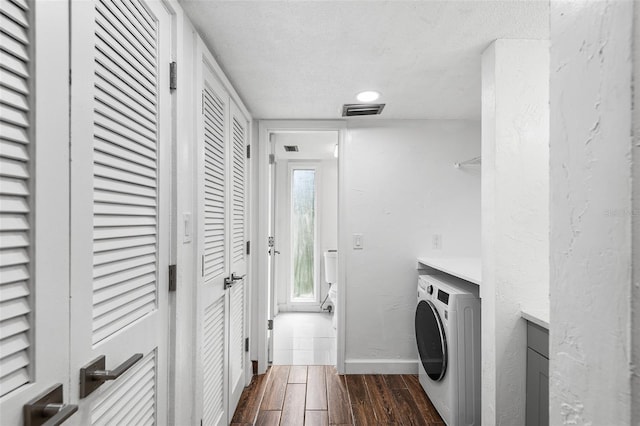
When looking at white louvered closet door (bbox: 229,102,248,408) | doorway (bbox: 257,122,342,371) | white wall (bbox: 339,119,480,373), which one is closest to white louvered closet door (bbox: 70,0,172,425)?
white louvered closet door (bbox: 229,102,248,408)

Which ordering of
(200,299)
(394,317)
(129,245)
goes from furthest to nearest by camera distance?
1. (394,317)
2. (200,299)
3. (129,245)

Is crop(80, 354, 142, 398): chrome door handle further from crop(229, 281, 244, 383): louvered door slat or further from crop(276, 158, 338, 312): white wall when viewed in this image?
crop(276, 158, 338, 312): white wall

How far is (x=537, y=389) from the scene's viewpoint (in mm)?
1527

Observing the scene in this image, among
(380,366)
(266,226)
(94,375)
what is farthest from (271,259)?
(94,375)

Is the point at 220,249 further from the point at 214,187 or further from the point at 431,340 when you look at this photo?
the point at 431,340

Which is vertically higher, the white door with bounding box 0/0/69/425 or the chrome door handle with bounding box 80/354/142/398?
the white door with bounding box 0/0/69/425

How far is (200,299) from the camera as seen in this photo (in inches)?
61.2

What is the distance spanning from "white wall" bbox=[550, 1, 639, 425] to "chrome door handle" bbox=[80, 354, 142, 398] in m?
1.00

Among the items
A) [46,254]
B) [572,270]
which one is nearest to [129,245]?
[46,254]

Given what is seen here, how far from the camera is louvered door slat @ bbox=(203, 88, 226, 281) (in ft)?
5.70

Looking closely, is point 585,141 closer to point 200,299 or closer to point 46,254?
point 46,254

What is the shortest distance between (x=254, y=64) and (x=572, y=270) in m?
1.70

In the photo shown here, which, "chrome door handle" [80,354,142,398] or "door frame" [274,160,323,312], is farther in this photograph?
A: "door frame" [274,160,323,312]

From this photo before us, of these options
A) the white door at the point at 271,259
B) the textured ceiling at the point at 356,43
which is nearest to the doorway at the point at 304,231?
the white door at the point at 271,259
